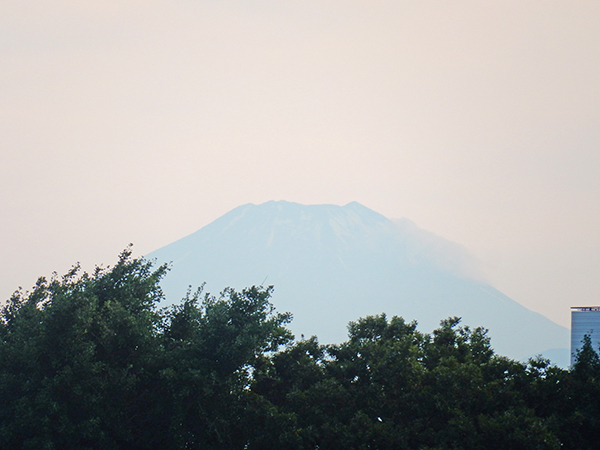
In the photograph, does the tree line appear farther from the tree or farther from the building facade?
the building facade

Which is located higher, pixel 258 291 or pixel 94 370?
pixel 258 291

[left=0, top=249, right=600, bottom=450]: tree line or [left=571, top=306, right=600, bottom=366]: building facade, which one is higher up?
[left=571, top=306, right=600, bottom=366]: building facade

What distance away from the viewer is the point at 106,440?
1035 inches

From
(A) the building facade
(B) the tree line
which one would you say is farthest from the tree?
(A) the building facade

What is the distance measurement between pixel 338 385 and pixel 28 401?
12093 millimetres

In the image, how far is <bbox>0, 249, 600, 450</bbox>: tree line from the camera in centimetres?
2573

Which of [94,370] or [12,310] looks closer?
[94,370]

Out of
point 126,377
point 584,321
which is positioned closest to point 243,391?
point 126,377

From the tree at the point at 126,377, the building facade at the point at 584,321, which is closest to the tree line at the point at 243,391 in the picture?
the tree at the point at 126,377

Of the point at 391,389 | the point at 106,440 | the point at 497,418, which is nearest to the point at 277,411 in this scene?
the point at 391,389

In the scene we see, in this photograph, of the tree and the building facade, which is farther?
the building facade

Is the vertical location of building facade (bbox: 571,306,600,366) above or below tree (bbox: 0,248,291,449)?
above

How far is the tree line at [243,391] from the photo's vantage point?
25734mm

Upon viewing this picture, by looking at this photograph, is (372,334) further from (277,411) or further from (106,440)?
(106,440)
